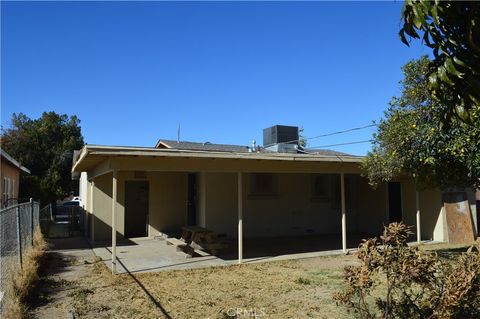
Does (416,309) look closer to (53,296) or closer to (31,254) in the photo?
(53,296)

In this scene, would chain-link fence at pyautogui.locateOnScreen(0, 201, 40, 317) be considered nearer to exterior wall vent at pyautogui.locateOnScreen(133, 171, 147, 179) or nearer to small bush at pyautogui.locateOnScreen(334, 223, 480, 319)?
small bush at pyautogui.locateOnScreen(334, 223, 480, 319)

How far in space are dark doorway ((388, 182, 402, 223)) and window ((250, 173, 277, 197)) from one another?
14.8 ft

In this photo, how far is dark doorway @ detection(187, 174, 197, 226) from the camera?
52.7 feet

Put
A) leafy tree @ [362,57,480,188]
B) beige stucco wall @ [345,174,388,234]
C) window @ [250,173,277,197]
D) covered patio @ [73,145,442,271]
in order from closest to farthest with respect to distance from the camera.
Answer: leafy tree @ [362,57,480,188] < covered patio @ [73,145,442,271] < window @ [250,173,277,197] < beige stucco wall @ [345,174,388,234]

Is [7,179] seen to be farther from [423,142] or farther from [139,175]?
[423,142]

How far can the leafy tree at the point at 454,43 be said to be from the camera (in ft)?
8.11

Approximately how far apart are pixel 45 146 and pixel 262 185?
912 inches

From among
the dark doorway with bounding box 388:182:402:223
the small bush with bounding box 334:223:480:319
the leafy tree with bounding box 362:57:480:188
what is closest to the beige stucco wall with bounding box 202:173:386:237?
the dark doorway with bounding box 388:182:402:223

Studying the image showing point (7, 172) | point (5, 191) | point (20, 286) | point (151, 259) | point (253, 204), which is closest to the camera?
point (20, 286)

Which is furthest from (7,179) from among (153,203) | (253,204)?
(253,204)

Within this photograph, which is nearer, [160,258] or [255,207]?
[160,258]

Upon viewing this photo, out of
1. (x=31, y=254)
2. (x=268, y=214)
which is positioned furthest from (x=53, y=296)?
(x=268, y=214)
